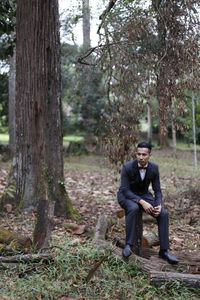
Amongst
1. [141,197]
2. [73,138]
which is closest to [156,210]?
[141,197]

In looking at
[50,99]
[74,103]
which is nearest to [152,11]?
[50,99]

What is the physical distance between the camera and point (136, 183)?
6.36 metres

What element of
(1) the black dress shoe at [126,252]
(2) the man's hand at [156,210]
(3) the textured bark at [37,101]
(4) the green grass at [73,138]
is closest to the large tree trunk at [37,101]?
(3) the textured bark at [37,101]

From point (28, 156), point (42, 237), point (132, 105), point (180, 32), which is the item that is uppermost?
point (180, 32)

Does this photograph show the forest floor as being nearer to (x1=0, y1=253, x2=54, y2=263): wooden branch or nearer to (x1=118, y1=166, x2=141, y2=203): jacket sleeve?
(x1=118, y1=166, x2=141, y2=203): jacket sleeve

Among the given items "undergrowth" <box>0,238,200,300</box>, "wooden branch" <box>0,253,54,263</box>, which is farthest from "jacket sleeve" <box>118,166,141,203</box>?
"wooden branch" <box>0,253,54,263</box>

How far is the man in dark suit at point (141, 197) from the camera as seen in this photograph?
599cm

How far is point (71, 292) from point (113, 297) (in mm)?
429

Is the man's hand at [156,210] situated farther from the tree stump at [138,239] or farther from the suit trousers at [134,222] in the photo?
the tree stump at [138,239]

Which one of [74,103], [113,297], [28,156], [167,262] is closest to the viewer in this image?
[113,297]

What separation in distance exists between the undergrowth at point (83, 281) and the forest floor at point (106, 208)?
0.86 m

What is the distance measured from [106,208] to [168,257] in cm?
406

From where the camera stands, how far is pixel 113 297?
518cm

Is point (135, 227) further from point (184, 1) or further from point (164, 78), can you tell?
point (184, 1)
